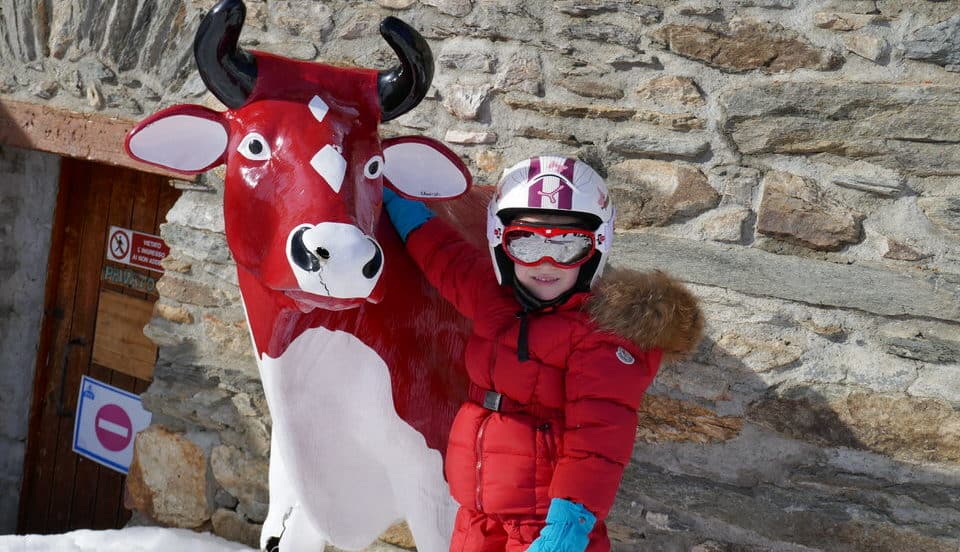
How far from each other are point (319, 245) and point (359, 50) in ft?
5.89

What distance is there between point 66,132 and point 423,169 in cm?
245

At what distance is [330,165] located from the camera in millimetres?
1735

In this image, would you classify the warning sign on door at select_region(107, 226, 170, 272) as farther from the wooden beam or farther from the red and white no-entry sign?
the red and white no-entry sign

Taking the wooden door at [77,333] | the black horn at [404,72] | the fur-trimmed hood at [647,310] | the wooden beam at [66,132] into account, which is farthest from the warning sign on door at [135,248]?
the fur-trimmed hood at [647,310]

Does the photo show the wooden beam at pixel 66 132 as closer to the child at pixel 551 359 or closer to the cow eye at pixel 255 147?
the cow eye at pixel 255 147

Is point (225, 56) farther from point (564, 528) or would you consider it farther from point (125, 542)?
point (125, 542)

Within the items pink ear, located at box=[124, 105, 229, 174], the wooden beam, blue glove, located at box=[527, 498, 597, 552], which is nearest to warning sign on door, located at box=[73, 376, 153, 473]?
the wooden beam

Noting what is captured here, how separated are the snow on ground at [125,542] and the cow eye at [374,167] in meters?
2.14

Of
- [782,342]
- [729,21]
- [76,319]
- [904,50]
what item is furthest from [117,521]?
[904,50]

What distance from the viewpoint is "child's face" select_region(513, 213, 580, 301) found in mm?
1883

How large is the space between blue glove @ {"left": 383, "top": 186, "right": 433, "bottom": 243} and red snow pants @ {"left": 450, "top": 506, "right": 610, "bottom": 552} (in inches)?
26.5

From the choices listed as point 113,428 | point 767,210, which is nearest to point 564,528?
point 767,210

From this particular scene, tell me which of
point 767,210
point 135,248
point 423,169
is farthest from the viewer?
point 135,248

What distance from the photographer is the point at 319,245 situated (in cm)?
159
